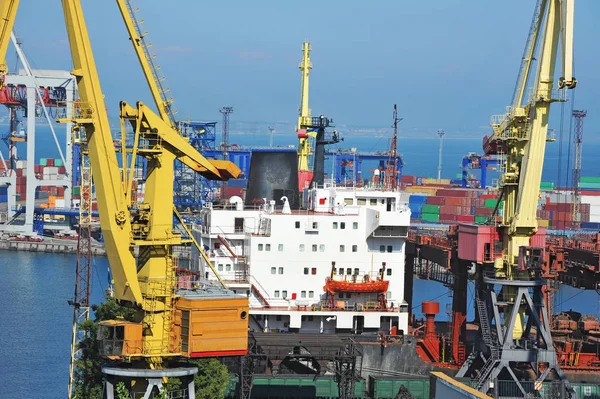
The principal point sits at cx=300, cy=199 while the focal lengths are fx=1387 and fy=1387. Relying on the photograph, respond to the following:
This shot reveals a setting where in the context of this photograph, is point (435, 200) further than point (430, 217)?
Yes

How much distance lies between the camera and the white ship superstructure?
45.2m

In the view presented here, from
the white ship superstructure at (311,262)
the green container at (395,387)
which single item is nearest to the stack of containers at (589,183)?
the white ship superstructure at (311,262)

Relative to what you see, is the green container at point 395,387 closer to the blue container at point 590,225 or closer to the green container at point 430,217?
the blue container at point 590,225

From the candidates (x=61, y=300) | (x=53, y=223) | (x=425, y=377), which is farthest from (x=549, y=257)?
(x=53, y=223)

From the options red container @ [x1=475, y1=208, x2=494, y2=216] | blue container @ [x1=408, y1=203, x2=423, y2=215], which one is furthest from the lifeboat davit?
blue container @ [x1=408, y1=203, x2=423, y2=215]

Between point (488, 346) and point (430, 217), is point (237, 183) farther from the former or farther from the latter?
point (488, 346)

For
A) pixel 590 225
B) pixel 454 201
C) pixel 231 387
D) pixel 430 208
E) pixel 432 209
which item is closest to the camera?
pixel 231 387

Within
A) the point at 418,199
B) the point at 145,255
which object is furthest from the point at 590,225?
the point at 145,255

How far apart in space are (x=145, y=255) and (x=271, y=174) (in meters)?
19.9

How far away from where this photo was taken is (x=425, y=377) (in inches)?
1622

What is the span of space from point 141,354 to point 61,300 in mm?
39049

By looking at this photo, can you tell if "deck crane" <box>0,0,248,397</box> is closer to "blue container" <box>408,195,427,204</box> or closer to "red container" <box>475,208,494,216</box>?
"red container" <box>475,208,494,216</box>

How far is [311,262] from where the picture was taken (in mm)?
45844

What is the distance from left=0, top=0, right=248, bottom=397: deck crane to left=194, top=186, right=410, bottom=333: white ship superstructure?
14057mm
